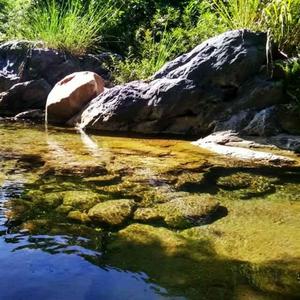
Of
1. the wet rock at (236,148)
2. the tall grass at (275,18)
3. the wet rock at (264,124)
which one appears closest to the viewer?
the wet rock at (236,148)

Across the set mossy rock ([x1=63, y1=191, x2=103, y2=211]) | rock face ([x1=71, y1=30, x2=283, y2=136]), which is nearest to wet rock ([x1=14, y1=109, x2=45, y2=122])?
rock face ([x1=71, y1=30, x2=283, y2=136])

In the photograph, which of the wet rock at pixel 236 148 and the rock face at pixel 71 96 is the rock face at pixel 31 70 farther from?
the wet rock at pixel 236 148

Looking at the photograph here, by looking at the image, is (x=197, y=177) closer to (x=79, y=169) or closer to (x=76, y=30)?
(x=79, y=169)

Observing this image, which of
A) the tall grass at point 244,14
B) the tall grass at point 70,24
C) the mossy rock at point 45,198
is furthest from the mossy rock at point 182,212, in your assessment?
the tall grass at point 70,24

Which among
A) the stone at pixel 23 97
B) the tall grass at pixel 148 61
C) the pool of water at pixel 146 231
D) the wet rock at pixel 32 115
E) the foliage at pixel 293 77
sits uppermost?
the tall grass at pixel 148 61

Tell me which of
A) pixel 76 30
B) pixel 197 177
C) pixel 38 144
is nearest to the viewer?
pixel 197 177

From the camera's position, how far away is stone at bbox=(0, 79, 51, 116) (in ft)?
27.8

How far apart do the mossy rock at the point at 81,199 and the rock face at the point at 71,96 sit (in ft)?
13.0

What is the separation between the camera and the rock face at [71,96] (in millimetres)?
7512

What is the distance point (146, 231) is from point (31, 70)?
21.7 ft

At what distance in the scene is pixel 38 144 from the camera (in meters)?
5.75

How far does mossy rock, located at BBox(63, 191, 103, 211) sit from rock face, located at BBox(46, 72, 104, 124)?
3949 millimetres

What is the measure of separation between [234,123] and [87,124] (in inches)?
89.9

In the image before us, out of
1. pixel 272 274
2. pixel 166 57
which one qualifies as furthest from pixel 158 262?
pixel 166 57
